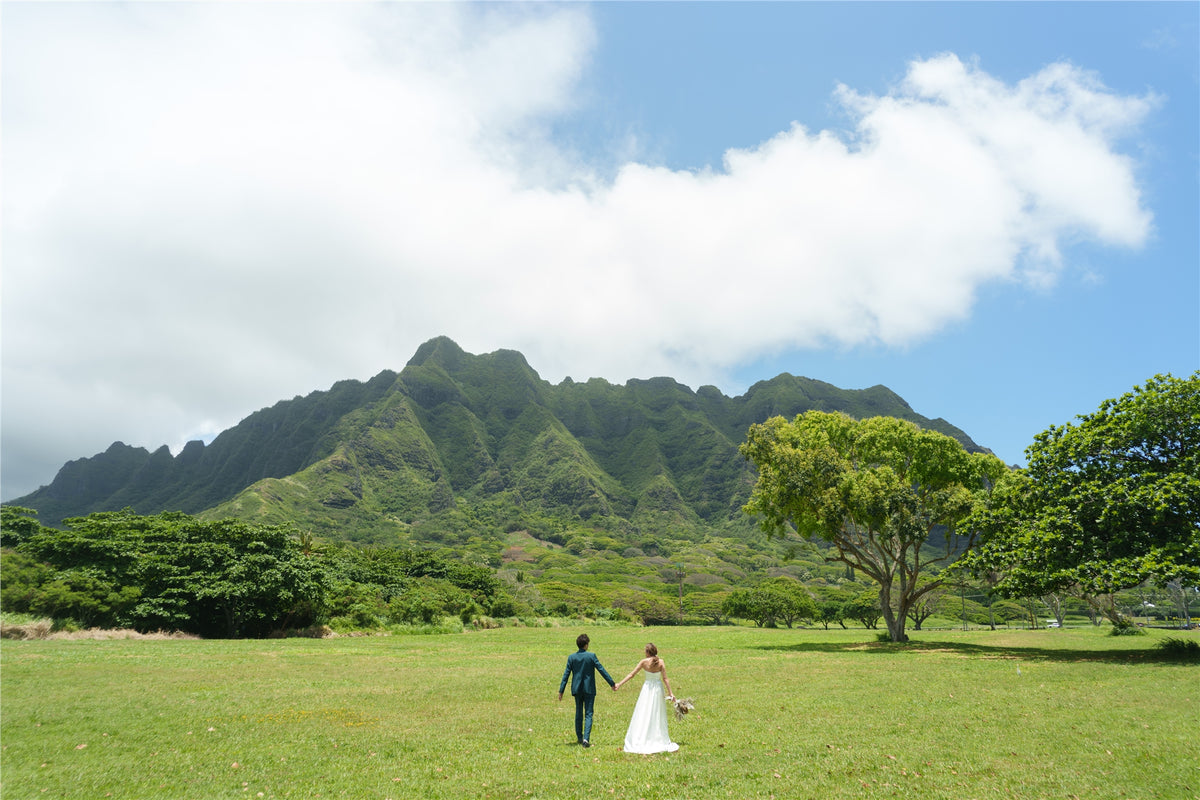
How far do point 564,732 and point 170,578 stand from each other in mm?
38436

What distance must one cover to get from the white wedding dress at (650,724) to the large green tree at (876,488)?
29.9 m

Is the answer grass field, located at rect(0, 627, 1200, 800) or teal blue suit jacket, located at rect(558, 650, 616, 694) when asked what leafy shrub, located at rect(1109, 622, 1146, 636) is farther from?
teal blue suit jacket, located at rect(558, 650, 616, 694)

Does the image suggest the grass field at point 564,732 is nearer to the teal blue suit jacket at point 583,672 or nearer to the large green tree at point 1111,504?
the teal blue suit jacket at point 583,672

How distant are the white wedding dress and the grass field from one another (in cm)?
45

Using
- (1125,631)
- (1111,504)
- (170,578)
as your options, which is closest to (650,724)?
(1111,504)

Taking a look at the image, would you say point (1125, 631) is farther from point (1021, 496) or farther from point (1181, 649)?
point (1021, 496)

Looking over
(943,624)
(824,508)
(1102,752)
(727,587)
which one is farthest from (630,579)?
(1102,752)

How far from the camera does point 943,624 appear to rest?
13050 centimetres

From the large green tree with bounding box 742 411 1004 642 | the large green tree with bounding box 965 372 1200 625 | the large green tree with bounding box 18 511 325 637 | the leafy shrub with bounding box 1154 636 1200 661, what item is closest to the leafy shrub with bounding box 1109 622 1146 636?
the large green tree with bounding box 742 411 1004 642

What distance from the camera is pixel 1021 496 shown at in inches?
1230

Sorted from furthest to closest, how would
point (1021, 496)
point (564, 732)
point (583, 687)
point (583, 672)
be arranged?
1. point (1021, 496)
2. point (564, 732)
3. point (583, 672)
4. point (583, 687)

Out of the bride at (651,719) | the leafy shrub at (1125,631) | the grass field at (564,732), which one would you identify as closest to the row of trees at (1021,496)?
the leafy shrub at (1125,631)

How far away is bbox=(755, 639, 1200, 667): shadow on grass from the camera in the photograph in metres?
26.4

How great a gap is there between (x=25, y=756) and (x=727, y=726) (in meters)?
13.9
